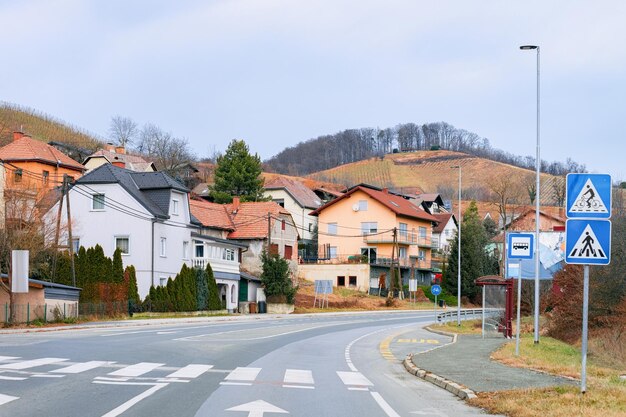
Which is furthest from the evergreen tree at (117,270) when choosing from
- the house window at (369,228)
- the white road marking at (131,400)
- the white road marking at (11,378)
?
the house window at (369,228)

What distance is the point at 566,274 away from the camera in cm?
3694

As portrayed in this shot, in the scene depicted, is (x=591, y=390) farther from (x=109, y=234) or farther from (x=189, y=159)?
(x=189, y=159)

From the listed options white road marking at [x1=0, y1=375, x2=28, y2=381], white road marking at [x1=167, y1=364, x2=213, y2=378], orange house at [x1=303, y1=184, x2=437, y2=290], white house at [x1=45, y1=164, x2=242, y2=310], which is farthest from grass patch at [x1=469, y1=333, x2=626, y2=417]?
orange house at [x1=303, y1=184, x2=437, y2=290]

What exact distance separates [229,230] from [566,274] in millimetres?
42056

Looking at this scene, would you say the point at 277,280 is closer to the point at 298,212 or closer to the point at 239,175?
the point at 239,175

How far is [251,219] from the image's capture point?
7619 centimetres

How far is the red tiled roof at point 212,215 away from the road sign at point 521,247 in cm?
5109

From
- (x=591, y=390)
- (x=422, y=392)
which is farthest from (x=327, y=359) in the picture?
(x=591, y=390)

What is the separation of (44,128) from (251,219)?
53.7 metres

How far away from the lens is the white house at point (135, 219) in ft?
181

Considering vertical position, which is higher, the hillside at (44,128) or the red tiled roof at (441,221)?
the hillside at (44,128)

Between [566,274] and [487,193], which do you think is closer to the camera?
[566,274]

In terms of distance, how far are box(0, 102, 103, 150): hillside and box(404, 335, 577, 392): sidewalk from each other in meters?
94.6

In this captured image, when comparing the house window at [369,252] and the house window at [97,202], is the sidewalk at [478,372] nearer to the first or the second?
the house window at [97,202]
